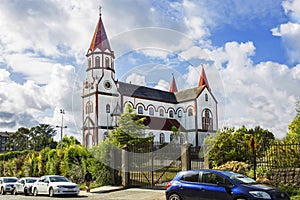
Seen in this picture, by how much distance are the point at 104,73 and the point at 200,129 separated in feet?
46.5

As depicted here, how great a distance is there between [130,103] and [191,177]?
930 inches

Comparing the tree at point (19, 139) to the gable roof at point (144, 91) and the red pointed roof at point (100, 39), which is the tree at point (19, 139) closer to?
the red pointed roof at point (100, 39)

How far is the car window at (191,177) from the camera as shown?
13528mm

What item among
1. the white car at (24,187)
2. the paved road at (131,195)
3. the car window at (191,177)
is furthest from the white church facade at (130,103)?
the car window at (191,177)

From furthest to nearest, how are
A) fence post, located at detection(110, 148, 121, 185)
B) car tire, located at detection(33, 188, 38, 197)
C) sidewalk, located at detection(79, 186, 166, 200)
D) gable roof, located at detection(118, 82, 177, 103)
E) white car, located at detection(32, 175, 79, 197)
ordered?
gable roof, located at detection(118, 82, 177, 103) → fence post, located at detection(110, 148, 121, 185) → car tire, located at detection(33, 188, 38, 197) → white car, located at detection(32, 175, 79, 197) → sidewalk, located at detection(79, 186, 166, 200)

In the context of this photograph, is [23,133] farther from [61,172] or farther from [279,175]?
[279,175]

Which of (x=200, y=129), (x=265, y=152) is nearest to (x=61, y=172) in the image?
(x=200, y=129)

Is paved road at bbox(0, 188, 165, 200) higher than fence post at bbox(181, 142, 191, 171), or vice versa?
fence post at bbox(181, 142, 191, 171)

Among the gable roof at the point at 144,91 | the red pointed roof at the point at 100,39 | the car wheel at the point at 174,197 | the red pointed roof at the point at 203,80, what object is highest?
the red pointed roof at the point at 100,39

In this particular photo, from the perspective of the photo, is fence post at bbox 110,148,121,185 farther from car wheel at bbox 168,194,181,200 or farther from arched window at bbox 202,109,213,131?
car wheel at bbox 168,194,181,200

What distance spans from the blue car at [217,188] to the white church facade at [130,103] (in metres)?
12.8

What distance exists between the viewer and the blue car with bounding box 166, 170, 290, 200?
39.2 ft

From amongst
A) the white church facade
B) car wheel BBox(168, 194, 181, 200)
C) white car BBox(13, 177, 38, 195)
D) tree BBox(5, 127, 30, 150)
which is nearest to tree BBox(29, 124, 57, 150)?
tree BBox(5, 127, 30, 150)

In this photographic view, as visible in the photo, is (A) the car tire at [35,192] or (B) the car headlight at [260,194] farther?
(A) the car tire at [35,192]
